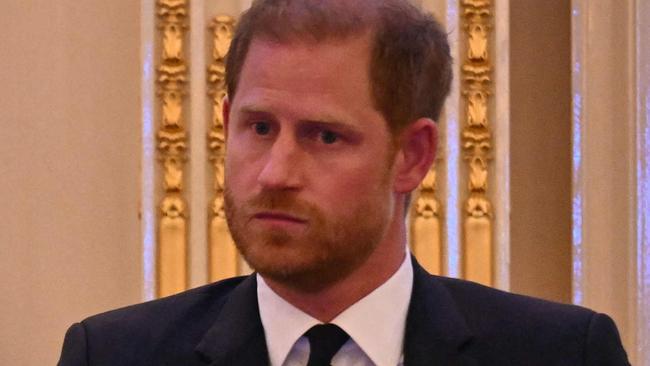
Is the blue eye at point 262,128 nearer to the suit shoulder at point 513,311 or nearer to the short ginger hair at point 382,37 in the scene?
the short ginger hair at point 382,37

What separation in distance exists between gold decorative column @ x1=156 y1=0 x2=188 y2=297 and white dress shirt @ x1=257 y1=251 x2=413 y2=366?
0.83 meters

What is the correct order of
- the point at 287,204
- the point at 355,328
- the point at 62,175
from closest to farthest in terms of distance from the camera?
the point at 287,204 < the point at 355,328 < the point at 62,175

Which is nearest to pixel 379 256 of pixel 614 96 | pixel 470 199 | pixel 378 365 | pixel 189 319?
pixel 378 365

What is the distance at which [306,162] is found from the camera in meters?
1.81

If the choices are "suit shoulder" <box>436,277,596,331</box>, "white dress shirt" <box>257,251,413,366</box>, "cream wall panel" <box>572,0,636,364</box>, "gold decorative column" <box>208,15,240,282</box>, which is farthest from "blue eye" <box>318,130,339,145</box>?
"cream wall panel" <box>572,0,636,364</box>

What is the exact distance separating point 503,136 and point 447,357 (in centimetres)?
95

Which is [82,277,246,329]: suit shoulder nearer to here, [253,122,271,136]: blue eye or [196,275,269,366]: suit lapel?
[196,275,269,366]: suit lapel

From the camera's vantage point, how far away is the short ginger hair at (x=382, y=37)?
186 centimetres

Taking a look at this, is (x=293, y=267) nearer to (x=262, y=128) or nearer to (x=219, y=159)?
(x=262, y=128)

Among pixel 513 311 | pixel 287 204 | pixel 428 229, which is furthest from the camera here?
pixel 428 229

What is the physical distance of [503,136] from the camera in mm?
2809

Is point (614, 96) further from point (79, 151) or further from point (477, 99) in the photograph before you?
point (79, 151)

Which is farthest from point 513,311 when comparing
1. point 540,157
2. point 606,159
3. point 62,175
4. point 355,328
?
point 62,175

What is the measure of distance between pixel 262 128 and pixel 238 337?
1.05ft
